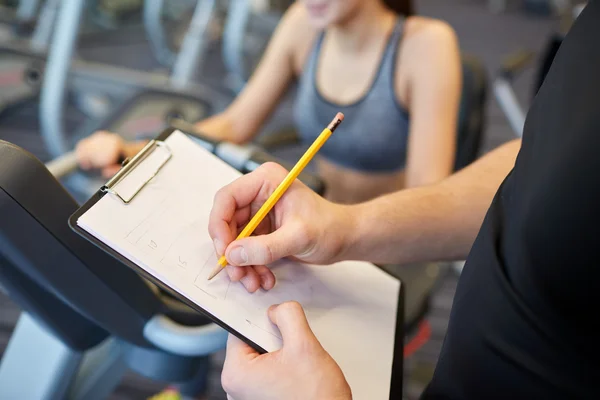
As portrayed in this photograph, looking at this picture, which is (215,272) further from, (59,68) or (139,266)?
(59,68)

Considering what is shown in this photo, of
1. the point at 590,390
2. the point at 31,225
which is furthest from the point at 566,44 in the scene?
the point at 31,225

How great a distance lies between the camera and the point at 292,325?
504mm

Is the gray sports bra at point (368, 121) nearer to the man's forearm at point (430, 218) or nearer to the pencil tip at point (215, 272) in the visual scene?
the man's forearm at point (430, 218)

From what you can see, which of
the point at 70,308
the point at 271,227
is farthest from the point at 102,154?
the point at 271,227

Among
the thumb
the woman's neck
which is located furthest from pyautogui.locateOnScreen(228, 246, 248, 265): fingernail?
the woman's neck

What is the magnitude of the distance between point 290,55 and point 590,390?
3.71 feet

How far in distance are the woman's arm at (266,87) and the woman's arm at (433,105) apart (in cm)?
35

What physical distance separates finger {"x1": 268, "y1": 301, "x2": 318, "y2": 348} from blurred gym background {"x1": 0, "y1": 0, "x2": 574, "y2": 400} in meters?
0.54

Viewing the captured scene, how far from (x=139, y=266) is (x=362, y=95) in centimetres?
81

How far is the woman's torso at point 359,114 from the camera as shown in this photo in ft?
3.88

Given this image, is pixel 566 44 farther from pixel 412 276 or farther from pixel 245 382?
pixel 412 276

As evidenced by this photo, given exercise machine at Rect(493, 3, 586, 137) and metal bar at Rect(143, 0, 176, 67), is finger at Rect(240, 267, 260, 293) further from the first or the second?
metal bar at Rect(143, 0, 176, 67)

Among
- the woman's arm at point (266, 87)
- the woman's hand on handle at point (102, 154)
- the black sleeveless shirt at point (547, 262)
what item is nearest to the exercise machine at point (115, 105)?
the woman's arm at point (266, 87)

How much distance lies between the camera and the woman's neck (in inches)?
46.1
